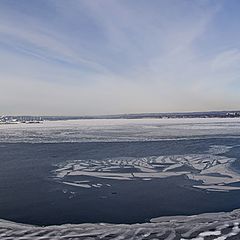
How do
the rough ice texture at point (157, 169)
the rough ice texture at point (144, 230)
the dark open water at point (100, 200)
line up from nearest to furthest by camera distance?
the rough ice texture at point (144, 230), the dark open water at point (100, 200), the rough ice texture at point (157, 169)

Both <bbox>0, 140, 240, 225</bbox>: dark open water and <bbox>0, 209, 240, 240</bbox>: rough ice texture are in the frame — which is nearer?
<bbox>0, 209, 240, 240</bbox>: rough ice texture

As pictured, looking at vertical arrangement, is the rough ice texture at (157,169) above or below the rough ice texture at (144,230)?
above

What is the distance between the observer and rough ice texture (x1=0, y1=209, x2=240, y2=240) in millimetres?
4566

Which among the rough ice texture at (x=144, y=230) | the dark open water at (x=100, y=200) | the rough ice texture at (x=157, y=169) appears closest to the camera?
the rough ice texture at (x=144, y=230)

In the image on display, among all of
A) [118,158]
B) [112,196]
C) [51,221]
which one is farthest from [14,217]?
[118,158]

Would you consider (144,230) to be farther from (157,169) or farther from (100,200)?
(157,169)

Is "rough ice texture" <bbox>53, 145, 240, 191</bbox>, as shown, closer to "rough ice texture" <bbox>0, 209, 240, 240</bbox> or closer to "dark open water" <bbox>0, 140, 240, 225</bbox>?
"dark open water" <bbox>0, 140, 240, 225</bbox>

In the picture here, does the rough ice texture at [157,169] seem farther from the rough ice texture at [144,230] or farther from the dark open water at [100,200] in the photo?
the rough ice texture at [144,230]

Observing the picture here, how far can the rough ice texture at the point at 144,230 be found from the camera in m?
4.57

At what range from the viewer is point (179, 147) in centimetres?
1452

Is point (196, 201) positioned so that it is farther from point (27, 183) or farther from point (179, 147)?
point (179, 147)

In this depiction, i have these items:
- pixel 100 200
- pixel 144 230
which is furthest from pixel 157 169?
pixel 144 230

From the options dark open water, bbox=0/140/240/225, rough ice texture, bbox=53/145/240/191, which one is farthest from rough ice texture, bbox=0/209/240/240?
rough ice texture, bbox=53/145/240/191

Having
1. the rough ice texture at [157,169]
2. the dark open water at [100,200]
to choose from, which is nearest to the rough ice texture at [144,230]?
the dark open water at [100,200]
